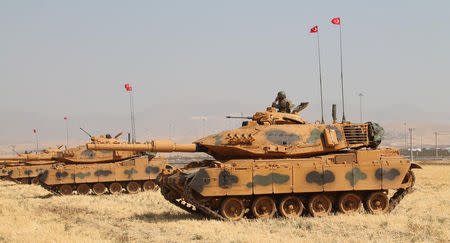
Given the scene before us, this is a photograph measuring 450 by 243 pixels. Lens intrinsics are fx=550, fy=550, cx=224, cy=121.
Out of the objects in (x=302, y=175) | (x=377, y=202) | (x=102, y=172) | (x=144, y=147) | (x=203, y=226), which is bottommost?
(x=203, y=226)

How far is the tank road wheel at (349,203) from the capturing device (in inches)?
763

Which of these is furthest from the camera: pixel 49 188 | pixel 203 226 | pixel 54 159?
pixel 54 159

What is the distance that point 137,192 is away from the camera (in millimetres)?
33156

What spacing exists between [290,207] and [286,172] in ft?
4.14

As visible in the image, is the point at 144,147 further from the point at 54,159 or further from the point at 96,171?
the point at 54,159

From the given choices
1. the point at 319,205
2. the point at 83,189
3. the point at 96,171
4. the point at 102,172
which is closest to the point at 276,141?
the point at 319,205

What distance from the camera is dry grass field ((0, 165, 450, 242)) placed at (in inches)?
585

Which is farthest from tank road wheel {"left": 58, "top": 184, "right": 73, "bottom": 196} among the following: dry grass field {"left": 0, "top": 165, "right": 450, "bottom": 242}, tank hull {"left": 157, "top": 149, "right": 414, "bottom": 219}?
tank hull {"left": 157, "top": 149, "right": 414, "bottom": 219}

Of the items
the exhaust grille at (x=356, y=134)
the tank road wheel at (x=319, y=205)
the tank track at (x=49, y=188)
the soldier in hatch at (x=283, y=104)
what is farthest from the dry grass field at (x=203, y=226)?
the tank track at (x=49, y=188)

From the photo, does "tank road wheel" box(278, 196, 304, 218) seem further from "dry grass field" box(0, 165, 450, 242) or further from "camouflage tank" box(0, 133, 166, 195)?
"camouflage tank" box(0, 133, 166, 195)

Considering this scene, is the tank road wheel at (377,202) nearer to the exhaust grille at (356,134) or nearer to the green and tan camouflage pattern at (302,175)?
the green and tan camouflage pattern at (302,175)

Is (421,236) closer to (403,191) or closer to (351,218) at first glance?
(351,218)

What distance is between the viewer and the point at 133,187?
33.4 metres

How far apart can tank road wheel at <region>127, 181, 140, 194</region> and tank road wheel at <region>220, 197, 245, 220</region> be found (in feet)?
50.8
